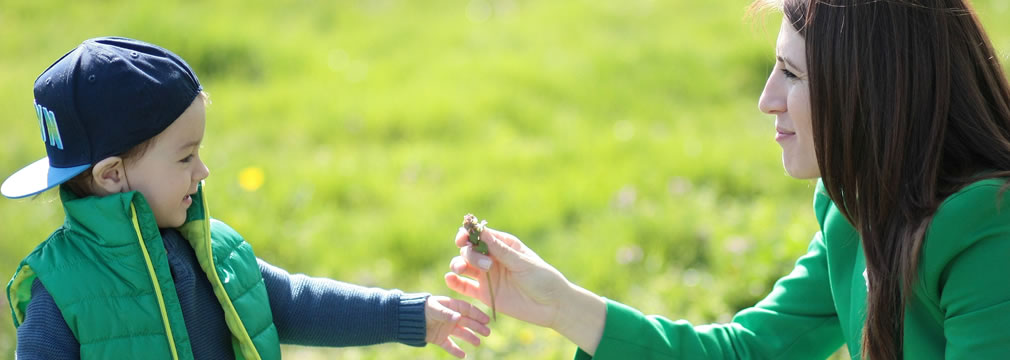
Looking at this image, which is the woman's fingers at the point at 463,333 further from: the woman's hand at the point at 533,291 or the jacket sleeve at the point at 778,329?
the jacket sleeve at the point at 778,329

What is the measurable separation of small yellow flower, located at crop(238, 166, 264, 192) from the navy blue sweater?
2.38 m

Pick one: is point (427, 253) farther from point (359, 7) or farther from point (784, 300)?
point (359, 7)

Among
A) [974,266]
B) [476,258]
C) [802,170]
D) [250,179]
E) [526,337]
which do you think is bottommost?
[526,337]

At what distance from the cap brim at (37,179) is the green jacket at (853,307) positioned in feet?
3.85

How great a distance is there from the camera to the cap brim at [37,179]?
1872 millimetres

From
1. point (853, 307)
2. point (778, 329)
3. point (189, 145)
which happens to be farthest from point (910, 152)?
point (189, 145)

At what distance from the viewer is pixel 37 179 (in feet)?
6.36

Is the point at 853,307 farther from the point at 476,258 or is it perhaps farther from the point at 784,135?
the point at 476,258

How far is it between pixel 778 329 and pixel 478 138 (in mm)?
3029

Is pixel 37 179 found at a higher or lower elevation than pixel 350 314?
higher

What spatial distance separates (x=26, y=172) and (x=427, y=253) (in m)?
2.31

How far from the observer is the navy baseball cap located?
6.07 ft

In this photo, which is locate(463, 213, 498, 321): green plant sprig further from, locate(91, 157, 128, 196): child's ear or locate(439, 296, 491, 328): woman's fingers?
locate(91, 157, 128, 196): child's ear

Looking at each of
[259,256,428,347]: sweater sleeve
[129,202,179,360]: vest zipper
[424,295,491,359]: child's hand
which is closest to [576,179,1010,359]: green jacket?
[424,295,491,359]: child's hand
